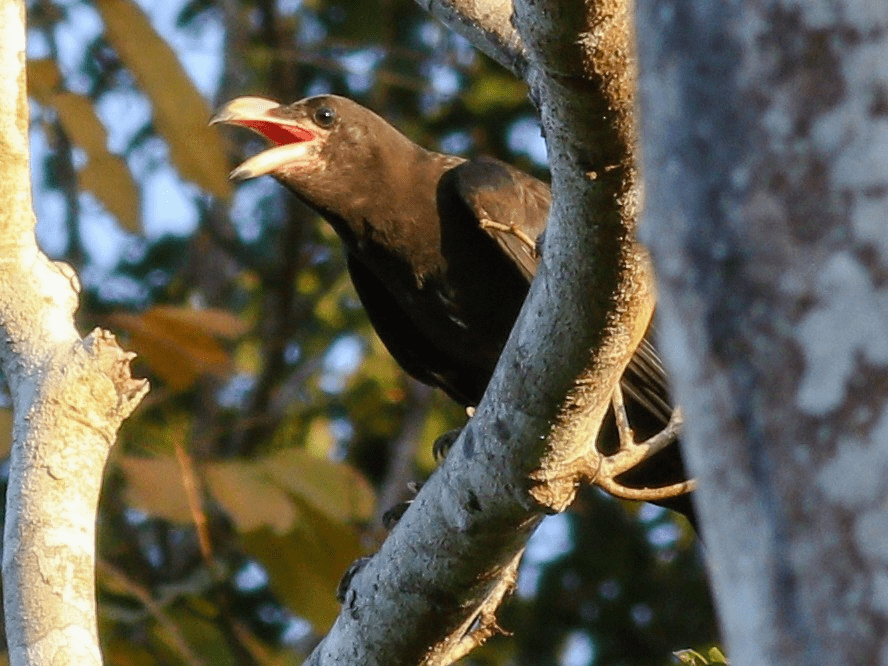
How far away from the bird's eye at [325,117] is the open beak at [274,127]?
0.05 meters

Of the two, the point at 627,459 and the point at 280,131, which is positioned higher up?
the point at 280,131

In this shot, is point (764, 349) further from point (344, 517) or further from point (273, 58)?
point (273, 58)

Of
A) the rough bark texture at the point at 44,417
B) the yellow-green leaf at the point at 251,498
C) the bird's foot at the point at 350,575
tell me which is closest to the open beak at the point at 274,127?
the yellow-green leaf at the point at 251,498

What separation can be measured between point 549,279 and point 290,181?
1973 millimetres

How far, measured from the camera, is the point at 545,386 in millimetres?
2217

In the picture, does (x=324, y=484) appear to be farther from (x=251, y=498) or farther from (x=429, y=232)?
(x=429, y=232)

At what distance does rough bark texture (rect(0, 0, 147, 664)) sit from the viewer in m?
2.42

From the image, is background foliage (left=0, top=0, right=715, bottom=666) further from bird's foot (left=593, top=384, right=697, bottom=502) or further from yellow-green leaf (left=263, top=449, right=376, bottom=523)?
bird's foot (left=593, top=384, right=697, bottom=502)

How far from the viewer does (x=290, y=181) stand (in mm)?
3986

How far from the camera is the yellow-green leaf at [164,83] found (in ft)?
14.8

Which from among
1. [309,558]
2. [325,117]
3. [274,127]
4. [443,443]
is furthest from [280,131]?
[309,558]

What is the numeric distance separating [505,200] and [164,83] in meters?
1.24

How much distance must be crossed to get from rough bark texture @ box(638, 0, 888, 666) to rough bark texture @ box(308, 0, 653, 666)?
0.88 m

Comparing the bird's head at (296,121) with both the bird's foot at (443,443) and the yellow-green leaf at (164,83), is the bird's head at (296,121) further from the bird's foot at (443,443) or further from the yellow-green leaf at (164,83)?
the bird's foot at (443,443)
